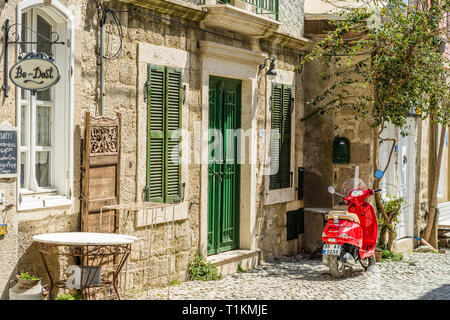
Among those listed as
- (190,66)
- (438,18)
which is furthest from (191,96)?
(438,18)

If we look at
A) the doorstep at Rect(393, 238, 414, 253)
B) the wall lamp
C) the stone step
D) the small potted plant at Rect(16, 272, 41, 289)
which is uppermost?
the wall lamp

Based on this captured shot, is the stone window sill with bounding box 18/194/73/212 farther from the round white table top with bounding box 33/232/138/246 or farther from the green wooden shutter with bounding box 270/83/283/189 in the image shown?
the green wooden shutter with bounding box 270/83/283/189

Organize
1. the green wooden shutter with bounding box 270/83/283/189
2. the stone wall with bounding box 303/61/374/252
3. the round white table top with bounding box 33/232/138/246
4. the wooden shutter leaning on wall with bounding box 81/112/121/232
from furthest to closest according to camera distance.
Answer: the stone wall with bounding box 303/61/374/252 < the green wooden shutter with bounding box 270/83/283/189 < the wooden shutter leaning on wall with bounding box 81/112/121/232 < the round white table top with bounding box 33/232/138/246

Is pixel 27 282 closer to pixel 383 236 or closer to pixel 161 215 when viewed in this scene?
pixel 161 215

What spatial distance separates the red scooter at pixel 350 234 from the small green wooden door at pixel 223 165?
152 cm

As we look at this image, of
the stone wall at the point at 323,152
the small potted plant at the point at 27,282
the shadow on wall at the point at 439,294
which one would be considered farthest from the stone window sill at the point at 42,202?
the stone wall at the point at 323,152

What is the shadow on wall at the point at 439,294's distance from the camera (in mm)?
8938

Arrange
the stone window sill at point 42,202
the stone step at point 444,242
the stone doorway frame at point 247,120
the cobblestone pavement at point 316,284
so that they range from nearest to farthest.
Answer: the stone window sill at point 42,202 < the cobblestone pavement at point 316,284 < the stone doorway frame at point 247,120 < the stone step at point 444,242

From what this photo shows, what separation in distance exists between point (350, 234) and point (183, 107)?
A: 2949 mm

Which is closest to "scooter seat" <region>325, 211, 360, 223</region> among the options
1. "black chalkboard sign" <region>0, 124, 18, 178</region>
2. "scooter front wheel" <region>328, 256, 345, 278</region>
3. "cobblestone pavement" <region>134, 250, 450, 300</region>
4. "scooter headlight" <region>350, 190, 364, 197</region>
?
"scooter headlight" <region>350, 190, 364, 197</region>

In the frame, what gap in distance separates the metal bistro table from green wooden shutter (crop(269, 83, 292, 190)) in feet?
15.9

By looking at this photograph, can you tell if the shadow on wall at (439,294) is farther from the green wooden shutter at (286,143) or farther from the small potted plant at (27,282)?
the small potted plant at (27,282)

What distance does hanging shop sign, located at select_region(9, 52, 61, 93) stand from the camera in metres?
6.30

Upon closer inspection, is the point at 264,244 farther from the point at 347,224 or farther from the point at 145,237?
the point at 145,237
